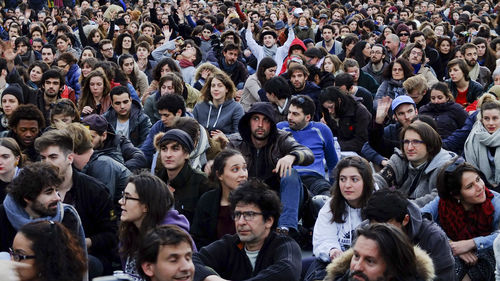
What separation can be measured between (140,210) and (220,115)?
12.3 ft

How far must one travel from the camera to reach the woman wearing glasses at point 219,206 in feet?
18.1

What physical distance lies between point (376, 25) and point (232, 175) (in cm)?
1290

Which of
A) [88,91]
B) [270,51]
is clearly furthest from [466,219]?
[270,51]

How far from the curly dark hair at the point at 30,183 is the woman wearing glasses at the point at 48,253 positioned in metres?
0.82

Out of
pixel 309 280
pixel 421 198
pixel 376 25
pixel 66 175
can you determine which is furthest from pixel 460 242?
pixel 376 25

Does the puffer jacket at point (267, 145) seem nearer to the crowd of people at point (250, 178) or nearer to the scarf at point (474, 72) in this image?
the crowd of people at point (250, 178)

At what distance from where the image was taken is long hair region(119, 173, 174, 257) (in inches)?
189

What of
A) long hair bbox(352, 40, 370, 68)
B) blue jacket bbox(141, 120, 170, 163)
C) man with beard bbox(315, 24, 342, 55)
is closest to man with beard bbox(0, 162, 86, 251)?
blue jacket bbox(141, 120, 170, 163)

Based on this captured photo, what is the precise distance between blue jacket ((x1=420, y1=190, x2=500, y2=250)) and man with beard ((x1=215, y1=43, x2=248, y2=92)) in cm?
632

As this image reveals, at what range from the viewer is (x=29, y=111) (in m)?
7.02

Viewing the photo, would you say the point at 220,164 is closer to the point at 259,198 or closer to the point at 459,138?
the point at 259,198

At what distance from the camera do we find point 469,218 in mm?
5559

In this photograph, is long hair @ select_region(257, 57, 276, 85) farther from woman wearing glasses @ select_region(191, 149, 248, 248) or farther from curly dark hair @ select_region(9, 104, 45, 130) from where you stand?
woman wearing glasses @ select_region(191, 149, 248, 248)

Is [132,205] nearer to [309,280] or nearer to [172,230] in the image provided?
[172,230]
